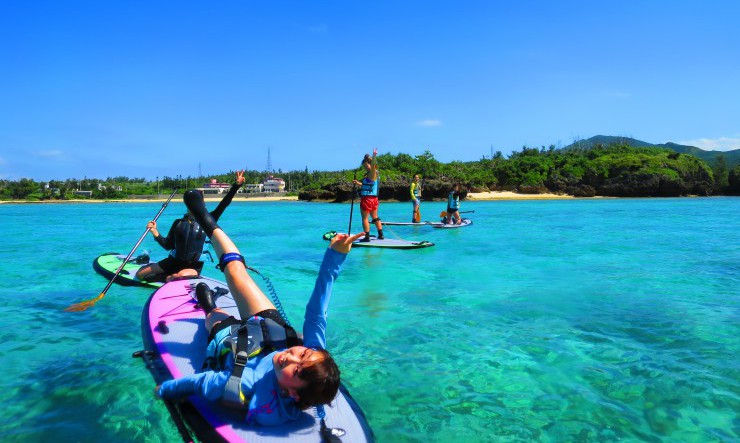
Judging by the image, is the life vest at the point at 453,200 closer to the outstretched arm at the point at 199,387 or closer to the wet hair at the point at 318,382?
the outstretched arm at the point at 199,387

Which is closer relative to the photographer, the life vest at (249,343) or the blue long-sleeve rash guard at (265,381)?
the blue long-sleeve rash guard at (265,381)

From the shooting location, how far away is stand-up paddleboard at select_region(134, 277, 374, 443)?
3.04 meters

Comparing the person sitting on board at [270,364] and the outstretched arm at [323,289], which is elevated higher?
the outstretched arm at [323,289]

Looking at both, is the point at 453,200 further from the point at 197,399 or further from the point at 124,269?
the point at 197,399

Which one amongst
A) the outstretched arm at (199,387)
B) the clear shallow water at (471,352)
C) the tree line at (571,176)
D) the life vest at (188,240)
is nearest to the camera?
the outstretched arm at (199,387)

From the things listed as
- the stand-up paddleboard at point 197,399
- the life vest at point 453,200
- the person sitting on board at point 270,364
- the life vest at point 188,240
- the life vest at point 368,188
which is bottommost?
the stand-up paddleboard at point 197,399

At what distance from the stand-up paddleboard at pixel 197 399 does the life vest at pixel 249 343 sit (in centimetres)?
20

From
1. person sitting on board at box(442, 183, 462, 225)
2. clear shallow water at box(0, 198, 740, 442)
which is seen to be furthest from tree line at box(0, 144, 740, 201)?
clear shallow water at box(0, 198, 740, 442)

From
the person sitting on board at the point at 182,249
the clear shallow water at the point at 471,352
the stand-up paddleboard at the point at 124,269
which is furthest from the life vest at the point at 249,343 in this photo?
the stand-up paddleboard at the point at 124,269

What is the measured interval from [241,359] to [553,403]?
113 inches

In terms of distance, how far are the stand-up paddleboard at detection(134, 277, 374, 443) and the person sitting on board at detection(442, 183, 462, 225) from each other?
54.7 ft

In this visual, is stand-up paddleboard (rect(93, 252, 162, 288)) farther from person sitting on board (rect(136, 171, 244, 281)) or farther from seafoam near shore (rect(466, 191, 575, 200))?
seafoam near shore (rect(466, 191, 575, 200))

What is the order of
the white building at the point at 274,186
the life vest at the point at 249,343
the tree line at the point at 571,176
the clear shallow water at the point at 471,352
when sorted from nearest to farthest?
the life vest at the point at 249,343 → the clear shallow water at the point at 471,352 → the tree line at the point at 571,176 → the white building at the point at 274,186

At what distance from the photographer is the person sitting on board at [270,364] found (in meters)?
2.97
